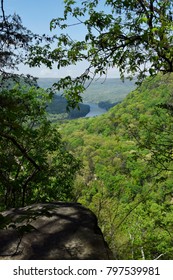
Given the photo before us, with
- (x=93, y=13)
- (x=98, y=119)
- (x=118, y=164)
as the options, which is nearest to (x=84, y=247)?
(x=93, y=13)

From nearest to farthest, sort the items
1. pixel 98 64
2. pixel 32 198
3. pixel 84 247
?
pixel 84 247, pixel 98 64, pixel 32 198

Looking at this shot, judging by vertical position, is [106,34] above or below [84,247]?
above

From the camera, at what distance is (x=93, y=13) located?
Answer: 6703mm

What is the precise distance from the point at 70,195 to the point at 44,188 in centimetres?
170

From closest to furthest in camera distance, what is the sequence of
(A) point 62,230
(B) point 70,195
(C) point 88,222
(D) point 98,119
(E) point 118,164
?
1. (A) point 62,230
2. (C) point 88,222
3. (B) point 70,195
4. (E) point 118,164
5. (D) point 98,119

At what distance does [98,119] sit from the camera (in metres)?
153

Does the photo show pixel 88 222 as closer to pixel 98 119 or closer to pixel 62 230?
pixel 62 230

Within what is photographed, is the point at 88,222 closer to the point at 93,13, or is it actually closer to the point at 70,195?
the point at 93,13

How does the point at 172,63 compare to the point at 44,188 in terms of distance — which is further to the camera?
the point at 44,188

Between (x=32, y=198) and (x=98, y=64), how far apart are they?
9.99 metres
